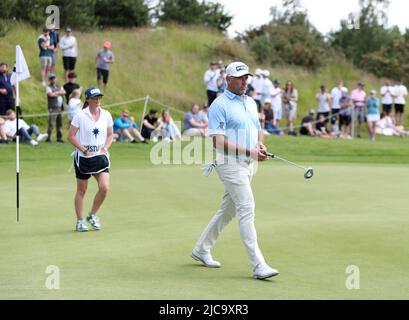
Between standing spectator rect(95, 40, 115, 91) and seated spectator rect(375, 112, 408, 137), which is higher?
standing spectator rect(95, 40, 115, 91)

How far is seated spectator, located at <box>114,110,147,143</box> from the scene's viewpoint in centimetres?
3061

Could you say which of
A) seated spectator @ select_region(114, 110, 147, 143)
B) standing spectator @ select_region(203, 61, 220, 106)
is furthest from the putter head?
standing spectator @ select_region(203, 61, 220, 106)

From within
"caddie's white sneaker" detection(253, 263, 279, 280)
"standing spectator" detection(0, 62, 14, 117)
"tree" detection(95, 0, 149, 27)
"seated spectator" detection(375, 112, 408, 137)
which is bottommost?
"caddie's white sneaker" detection(253, 263, 279, 280)

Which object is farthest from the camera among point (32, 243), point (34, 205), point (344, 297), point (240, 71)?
point (34, 205)

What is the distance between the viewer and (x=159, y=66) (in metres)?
45.1

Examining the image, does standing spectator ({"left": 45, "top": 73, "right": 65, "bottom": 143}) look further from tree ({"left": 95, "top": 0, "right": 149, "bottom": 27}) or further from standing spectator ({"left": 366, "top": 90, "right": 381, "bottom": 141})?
tree ({"left": 95, "top": 0, "right": 149, "bottom": 27})

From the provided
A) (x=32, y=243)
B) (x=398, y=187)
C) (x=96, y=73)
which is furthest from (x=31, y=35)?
(x=32, y=243)

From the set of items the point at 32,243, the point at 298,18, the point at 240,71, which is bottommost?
the point at 32,243

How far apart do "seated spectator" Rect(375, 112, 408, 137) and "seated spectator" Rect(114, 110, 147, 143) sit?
13.2 meters

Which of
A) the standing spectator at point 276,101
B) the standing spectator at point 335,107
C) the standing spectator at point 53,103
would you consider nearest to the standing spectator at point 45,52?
the standing spectator at point 53,103

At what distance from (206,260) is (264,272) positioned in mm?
1203
